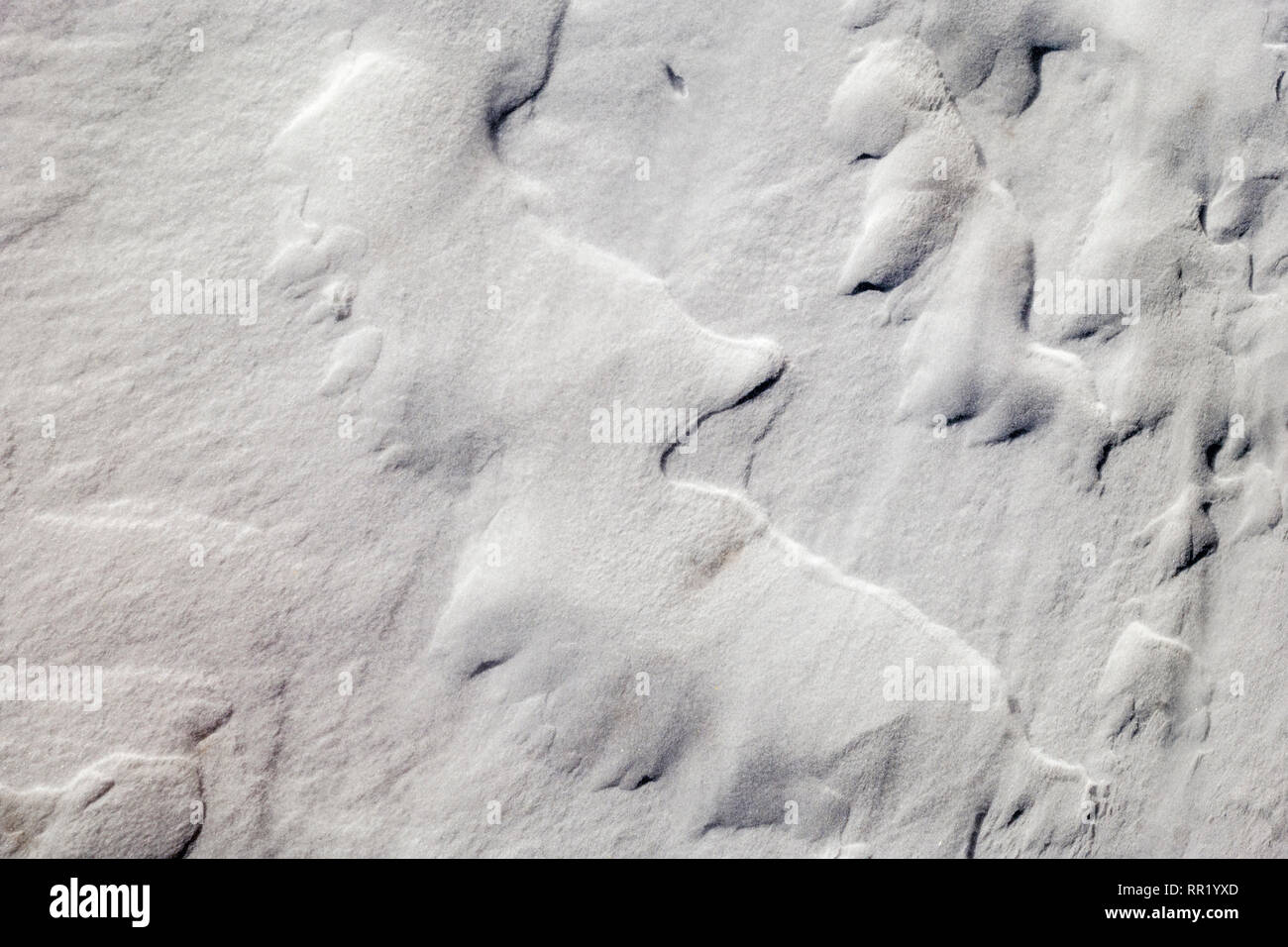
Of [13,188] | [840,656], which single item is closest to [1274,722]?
[840,656]

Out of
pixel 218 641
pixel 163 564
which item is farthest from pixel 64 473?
pixel 218 641

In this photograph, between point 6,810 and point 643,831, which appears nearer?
point 6,810

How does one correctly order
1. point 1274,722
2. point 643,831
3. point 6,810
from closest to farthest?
point 6,810
point 643,831
point 1274,722

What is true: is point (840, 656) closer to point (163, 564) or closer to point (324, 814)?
point (324, 814)

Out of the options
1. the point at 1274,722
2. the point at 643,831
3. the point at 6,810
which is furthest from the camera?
the point at 1274,722

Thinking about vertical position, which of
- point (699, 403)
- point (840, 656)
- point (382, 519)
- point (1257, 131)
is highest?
point (1257, 131)

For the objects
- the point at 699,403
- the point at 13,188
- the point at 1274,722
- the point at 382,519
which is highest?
the point at 13,188

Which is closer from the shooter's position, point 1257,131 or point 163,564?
point 163,564

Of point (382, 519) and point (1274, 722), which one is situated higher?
point (382, 519)
